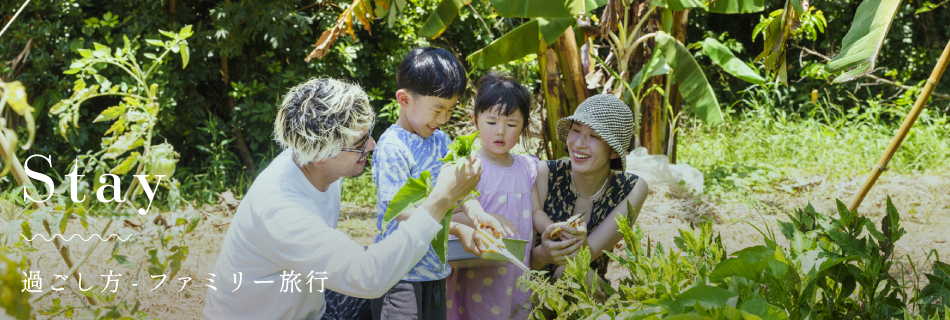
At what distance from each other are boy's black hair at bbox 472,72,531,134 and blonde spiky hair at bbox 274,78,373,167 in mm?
758

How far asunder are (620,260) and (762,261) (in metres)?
0.26

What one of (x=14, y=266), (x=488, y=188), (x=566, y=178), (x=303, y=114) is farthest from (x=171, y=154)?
(x=566, y=178)

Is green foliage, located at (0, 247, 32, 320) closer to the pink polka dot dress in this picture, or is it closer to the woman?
the woman

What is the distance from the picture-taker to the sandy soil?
335 cm

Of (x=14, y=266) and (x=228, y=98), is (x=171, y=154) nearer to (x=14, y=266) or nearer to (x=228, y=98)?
(x=14, y=266)

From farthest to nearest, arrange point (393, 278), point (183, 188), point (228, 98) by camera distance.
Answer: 1. point (228, 98)
2. point (183, 188)
3. point (393, 278)

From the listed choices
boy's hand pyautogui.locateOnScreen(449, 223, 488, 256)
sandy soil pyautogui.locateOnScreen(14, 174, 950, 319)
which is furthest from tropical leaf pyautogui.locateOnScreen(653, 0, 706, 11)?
boy's hand pyautogui.locateOnScreen(449, 223, 488, 256)

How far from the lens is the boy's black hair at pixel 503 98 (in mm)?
2463

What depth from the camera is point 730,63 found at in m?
5.33

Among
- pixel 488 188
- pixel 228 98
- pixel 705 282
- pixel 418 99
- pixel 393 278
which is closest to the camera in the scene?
pixel 705 282

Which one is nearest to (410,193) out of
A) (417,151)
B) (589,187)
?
(417,151)

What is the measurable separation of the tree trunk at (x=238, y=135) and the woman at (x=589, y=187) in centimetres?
442

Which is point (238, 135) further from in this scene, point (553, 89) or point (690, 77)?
point (690, 77)

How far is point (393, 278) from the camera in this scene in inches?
63.2
